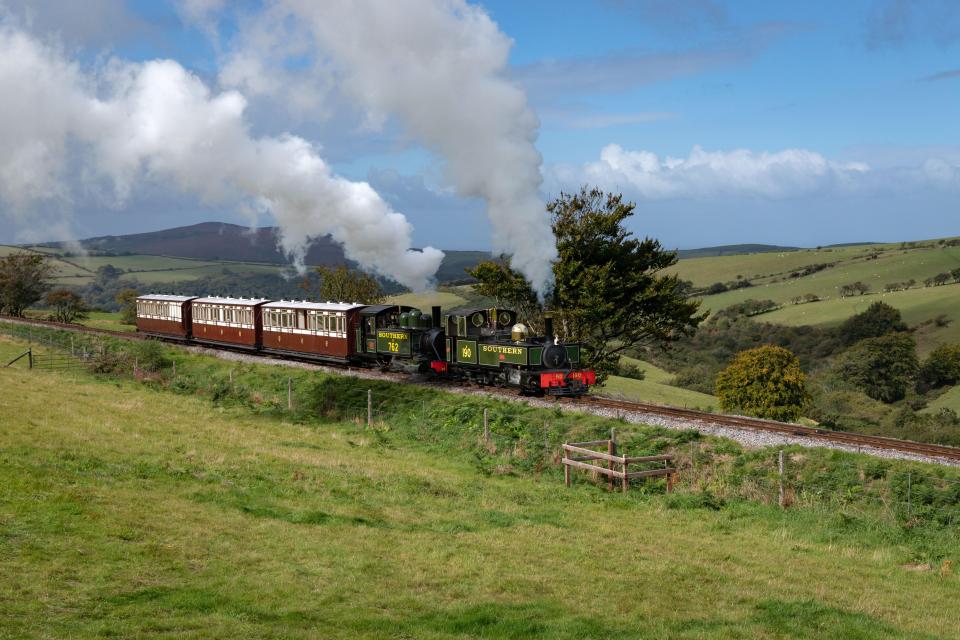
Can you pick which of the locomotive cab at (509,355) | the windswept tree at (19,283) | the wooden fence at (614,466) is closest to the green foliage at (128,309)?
the windswept tree at (19,283)

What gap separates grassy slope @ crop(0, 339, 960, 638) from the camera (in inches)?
416

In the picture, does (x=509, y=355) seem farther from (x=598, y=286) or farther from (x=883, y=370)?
(x=883, y=370)

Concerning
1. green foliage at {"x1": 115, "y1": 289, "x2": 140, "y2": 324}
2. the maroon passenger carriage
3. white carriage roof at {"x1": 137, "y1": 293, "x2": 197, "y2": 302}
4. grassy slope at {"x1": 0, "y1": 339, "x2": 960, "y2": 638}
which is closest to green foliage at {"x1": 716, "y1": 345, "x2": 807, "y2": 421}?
the maroon passenger carriage

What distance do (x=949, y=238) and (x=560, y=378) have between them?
15807 cm

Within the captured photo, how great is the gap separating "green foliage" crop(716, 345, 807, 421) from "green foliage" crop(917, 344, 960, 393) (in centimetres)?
3170

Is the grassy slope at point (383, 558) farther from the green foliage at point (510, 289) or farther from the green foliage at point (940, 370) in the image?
the green foliage at point (940, 370)

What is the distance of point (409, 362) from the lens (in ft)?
120

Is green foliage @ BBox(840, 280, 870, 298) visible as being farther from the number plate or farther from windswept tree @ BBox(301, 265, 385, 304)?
the number plate

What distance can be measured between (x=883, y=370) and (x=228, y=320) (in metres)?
61.7

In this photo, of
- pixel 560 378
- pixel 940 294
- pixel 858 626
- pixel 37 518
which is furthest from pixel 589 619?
pixel 940 294

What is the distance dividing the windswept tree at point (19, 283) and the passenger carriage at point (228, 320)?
110 ft

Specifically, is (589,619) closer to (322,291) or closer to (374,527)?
(374,527)

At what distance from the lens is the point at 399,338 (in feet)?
119

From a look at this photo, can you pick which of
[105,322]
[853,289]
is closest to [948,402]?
[853,289]
